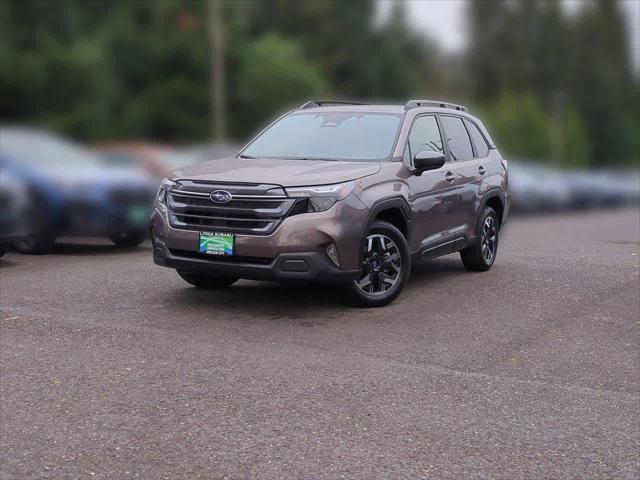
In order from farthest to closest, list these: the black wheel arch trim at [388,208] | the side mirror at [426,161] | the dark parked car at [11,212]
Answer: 1. the dark parked car at [11,212]
2. the side mirror at [426,161]
3. the black wheel arch trim at [388,208]

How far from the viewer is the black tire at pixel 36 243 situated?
1154 cm

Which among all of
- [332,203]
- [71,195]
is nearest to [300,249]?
[332,203]

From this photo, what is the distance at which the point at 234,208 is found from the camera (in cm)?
791

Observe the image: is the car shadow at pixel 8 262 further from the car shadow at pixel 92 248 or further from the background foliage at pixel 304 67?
the background foliage at pixel 304 67

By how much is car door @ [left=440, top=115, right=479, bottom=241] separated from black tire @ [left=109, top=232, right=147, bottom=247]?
470 cm

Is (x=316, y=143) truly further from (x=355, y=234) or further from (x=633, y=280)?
(x=633, y=280)

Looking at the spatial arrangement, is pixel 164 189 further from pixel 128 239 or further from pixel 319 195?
pixel 128 239

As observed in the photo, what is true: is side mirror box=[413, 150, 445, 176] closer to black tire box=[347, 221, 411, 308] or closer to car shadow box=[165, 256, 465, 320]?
black tire box=[347, 221, 411, 308]

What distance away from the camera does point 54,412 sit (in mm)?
5730

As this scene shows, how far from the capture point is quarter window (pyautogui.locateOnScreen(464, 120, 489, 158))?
10.6m

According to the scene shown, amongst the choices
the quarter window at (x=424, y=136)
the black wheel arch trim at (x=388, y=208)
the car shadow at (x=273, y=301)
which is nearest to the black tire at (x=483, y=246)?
the car shadow at (x=273, y=301)

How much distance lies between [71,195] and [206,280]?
11.4ft

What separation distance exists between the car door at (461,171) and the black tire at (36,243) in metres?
5.07

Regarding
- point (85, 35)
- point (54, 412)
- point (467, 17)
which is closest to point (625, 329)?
point (54, 412)
